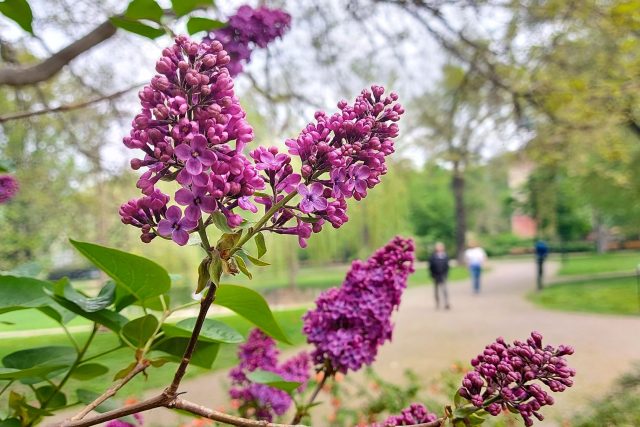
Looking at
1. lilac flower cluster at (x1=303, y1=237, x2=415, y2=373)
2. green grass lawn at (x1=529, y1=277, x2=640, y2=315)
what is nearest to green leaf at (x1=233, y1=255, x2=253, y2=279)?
lilac flower cluster at (x1=303, y1=237, x2=415, y2=373)

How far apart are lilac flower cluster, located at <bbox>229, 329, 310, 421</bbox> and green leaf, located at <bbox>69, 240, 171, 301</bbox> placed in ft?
2.43

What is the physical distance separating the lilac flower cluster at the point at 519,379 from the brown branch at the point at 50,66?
5.11ft

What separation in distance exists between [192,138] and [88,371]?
638 mm

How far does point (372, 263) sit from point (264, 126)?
16.3 ft

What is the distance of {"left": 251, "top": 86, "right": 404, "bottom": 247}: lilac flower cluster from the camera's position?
0.50 meters

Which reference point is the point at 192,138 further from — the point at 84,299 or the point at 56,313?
the point at 56,313

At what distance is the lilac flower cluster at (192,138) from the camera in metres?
0.45

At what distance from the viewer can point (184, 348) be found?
779 mm

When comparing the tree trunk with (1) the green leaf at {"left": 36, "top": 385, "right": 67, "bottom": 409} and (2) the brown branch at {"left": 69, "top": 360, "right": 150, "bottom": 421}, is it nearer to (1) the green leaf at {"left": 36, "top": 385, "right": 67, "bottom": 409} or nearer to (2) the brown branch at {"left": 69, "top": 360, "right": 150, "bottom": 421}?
(1) the green leaf at {"left": 36, "top": 385, "right": 67, "bottom": 409}

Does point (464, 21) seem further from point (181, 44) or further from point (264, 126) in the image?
point (181, 44)

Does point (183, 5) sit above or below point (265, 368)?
above

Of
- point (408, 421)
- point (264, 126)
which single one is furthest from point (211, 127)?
point (264, 126)

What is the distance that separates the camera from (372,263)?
1.05 m

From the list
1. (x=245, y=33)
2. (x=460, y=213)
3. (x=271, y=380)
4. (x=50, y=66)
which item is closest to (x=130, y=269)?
(x=271, y=380)
